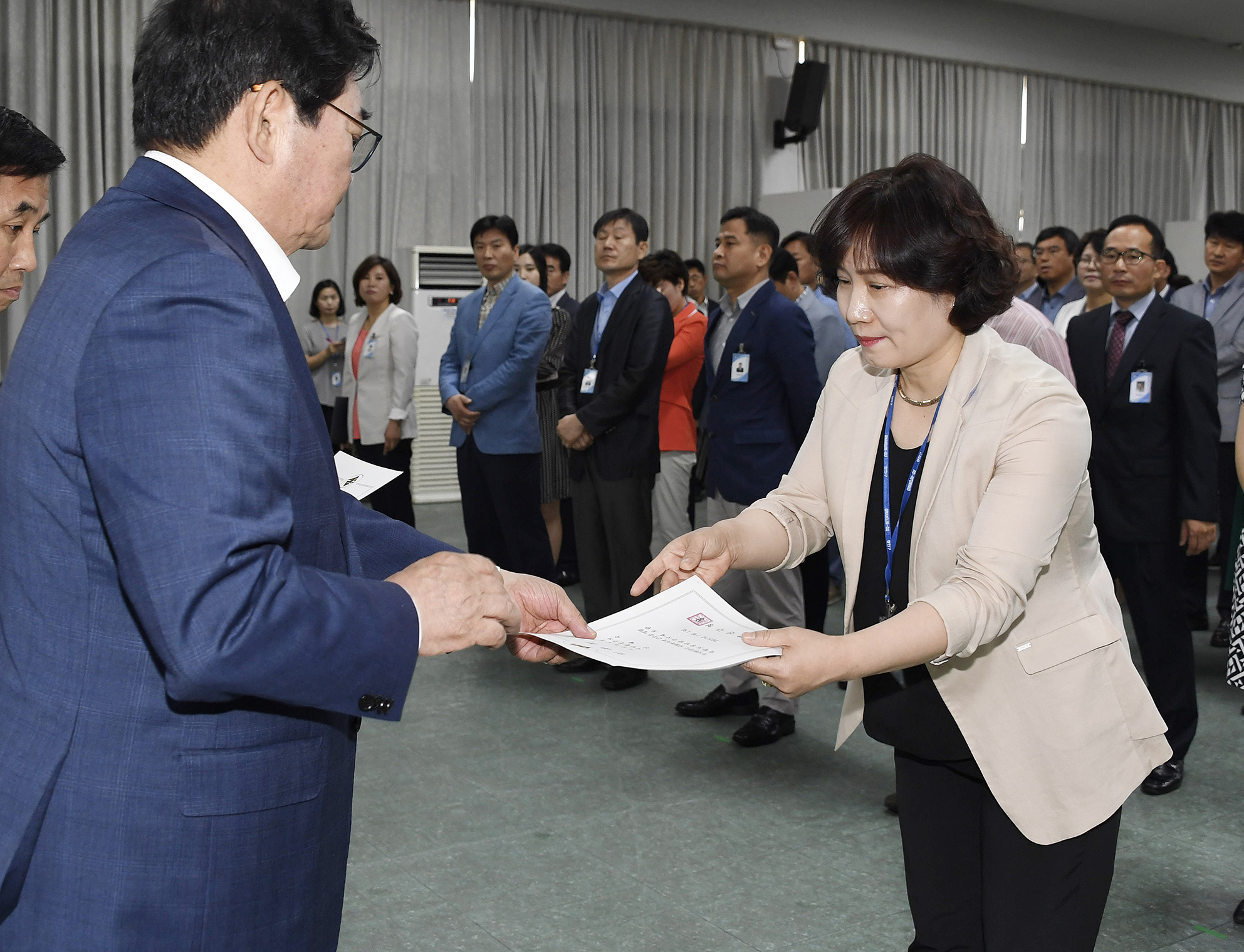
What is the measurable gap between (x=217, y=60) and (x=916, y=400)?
3.43 ft

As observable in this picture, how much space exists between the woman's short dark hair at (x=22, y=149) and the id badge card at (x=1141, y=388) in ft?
9.98

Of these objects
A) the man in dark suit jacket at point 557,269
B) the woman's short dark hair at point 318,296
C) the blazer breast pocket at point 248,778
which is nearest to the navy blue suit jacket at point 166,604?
the blazer breast pocket at point 248,778

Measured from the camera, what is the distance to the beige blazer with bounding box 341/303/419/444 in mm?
5738

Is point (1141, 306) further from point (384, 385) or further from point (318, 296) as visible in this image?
point (318, 296)

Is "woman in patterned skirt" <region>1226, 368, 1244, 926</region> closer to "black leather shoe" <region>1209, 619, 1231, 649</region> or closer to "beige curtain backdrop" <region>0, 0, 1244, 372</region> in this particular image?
"black leather shoe" <region>1209, 619, 1231, 649</region>

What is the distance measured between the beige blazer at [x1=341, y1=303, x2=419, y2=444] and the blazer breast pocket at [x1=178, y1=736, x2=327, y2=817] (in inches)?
185

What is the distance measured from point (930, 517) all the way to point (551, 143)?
341 inches

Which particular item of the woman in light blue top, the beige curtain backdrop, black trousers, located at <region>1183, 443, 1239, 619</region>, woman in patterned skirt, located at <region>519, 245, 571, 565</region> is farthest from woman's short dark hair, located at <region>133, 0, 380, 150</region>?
the beige curtain backdrop

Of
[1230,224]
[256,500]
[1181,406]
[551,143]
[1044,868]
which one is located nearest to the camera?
[256,500]

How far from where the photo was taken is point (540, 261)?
650 cm

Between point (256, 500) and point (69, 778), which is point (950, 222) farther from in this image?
point (69, 778)

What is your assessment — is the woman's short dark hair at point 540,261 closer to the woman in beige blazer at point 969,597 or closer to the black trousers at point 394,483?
the black trousers at point 394,483

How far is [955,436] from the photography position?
61.0 inches

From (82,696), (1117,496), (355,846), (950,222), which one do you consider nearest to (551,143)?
(1117,496)
